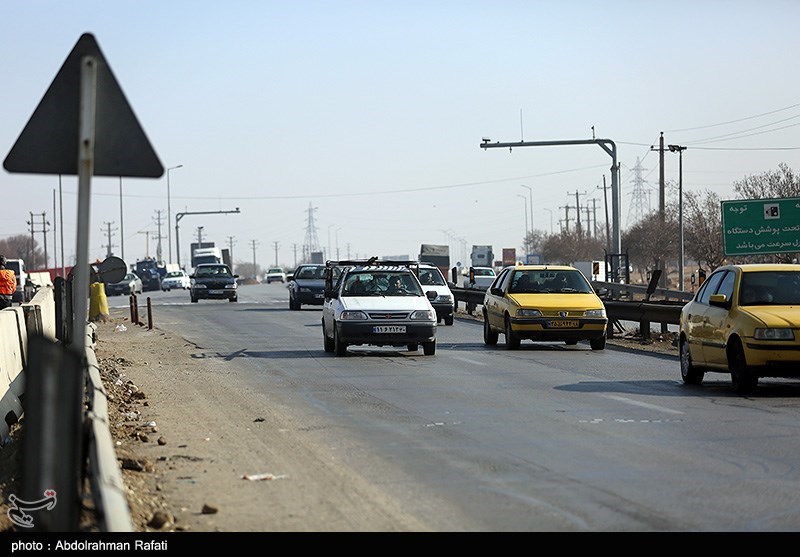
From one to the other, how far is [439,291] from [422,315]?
45.0 feet

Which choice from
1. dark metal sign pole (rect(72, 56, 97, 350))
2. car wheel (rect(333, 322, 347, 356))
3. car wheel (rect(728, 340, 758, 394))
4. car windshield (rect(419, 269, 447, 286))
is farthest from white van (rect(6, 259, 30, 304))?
dark metal sign pole (rect(72, 56, 97, 350))

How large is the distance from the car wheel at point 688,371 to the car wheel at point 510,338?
297 inches

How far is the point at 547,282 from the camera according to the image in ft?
89.5

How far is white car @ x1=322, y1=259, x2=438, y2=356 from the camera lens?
23.7m

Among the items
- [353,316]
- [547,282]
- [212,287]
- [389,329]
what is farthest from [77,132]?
[212,287]

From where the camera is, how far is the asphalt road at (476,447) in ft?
27.2

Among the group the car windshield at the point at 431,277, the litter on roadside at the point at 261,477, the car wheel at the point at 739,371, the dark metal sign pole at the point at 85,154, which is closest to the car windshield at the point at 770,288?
the car wheel at the point at 739,371

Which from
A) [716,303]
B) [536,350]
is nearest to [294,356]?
[536,350]

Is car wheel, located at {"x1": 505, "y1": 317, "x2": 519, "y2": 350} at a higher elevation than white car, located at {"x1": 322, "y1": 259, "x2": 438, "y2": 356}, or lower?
lower

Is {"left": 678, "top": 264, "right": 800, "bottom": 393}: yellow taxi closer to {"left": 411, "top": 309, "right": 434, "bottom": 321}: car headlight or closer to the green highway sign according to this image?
{"left": 411, "top": 309, "right": 434, "bottom": 321}: car headlight

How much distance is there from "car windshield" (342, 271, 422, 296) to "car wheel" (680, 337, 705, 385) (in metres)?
7.86

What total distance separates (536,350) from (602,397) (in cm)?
1003

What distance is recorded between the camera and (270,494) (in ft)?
30.0

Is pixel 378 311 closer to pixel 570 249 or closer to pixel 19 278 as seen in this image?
pixel 19 278
